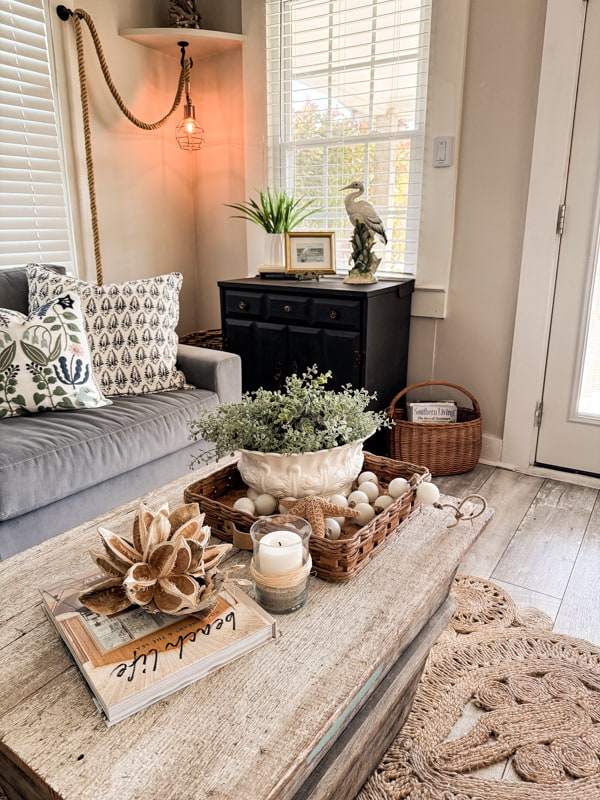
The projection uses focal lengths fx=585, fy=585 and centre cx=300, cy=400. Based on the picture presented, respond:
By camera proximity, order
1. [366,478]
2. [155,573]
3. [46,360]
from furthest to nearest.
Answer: [46,360] → [366,478] → [155,573]

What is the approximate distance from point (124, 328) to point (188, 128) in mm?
1509

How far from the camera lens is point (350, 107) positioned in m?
2.87

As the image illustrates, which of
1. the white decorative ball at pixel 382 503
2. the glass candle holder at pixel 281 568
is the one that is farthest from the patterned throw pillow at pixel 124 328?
the glass candle holder at pixel 281 568

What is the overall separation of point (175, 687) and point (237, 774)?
162 mm

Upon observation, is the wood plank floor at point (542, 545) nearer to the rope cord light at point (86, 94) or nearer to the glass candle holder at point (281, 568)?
the glass candle holder at point (281, 568)

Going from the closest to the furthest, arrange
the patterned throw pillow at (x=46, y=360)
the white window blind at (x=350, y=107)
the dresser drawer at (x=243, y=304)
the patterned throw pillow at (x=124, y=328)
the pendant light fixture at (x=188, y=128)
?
the patterned throw pillow at (x=46, y=360)
the patterned throw pillow at (x=124, y=328)
the white window blind at (x=350, y=107)
the dresser drawer at (x=243, y=304)
the pendant light fixture at (x=188, y=128)

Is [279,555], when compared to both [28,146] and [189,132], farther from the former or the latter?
[189,132]

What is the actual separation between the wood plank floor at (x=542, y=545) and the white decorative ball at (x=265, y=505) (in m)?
0.85

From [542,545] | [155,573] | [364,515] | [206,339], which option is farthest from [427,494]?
[206,339]

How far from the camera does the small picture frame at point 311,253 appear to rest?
2.80 m

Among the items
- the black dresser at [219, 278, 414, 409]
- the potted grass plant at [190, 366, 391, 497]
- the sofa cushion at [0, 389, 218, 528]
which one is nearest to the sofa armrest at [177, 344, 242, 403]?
the sofa cushion at [0, 389, 218, 528]

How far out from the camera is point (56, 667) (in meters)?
0.86

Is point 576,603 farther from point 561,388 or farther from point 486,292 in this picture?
point 486,292

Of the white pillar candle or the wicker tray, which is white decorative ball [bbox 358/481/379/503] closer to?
the wicker tray
